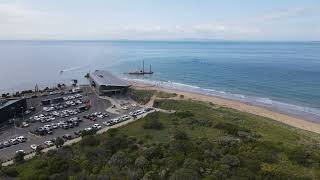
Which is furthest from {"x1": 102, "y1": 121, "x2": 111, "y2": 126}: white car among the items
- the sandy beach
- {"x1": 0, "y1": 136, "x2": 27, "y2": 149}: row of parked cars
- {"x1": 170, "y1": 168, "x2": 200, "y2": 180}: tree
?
the sandy beach

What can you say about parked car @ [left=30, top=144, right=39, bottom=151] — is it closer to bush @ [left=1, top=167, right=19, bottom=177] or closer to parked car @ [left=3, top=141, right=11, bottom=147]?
parked car @ [left=3, top=141, right=11, bottom=147]

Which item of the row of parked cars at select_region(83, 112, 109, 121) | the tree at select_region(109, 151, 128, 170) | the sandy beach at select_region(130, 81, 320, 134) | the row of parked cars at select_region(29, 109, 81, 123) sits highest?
the tree at select_region(109, 151, 128, 170)

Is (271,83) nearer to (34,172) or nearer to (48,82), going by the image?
(48,82)

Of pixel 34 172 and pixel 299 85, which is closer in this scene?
pixel 34 172

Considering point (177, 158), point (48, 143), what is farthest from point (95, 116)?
point (177, 158)

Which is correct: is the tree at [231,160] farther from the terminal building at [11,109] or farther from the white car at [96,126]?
the terminal building at [11,109]

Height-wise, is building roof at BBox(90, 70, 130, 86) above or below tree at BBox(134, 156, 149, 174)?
below

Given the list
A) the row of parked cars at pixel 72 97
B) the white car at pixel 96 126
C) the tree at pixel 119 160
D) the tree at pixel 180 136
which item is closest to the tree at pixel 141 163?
the tree at pixel 119 160

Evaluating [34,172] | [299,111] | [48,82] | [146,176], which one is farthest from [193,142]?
[48,82]

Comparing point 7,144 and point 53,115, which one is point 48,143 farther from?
point 53,115
